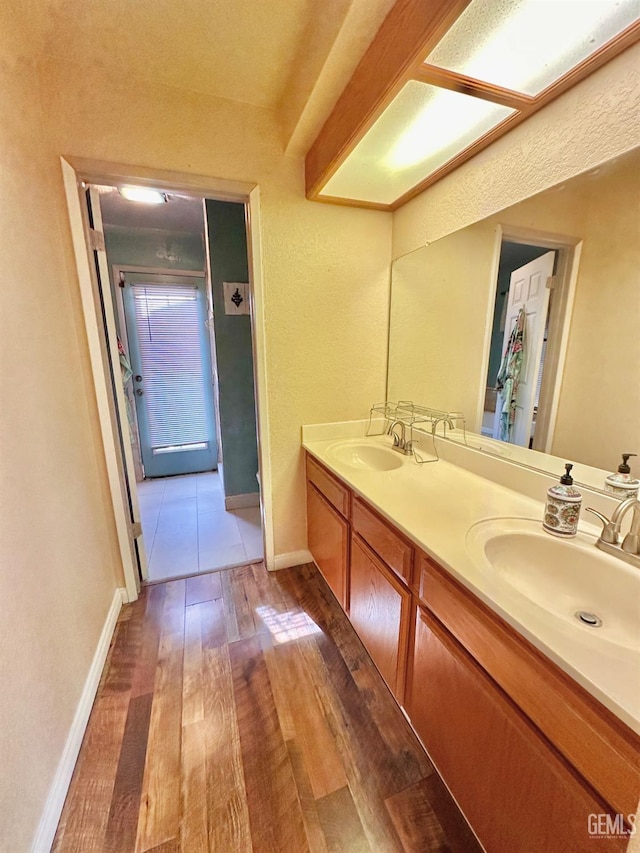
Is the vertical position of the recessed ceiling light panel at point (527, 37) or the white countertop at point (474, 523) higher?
the recessed ceiling light panel at point (527, 37)

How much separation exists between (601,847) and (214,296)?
121 inches

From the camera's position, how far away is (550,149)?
1116 millimetres

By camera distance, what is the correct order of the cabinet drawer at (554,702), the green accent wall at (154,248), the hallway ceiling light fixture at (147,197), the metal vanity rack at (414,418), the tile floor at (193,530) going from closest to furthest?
1. the cabinet drawer at (554,702)
2. the metal vanity rack at (414,418)
3. the tile floor at (193,530)
4. the hallway ceiling light fixture at (147,197)
5. the green accent wall at (154,248)

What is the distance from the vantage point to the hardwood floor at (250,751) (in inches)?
38.6

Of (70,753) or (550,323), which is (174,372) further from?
(550,323)

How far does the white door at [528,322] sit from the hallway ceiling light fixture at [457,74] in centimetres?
50

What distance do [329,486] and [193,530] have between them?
5.10 feet

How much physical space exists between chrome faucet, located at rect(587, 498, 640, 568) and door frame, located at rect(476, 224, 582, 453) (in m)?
0.38

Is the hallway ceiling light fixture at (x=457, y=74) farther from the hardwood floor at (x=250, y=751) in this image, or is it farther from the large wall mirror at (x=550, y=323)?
the hardwood floor at (x=250, y=751)

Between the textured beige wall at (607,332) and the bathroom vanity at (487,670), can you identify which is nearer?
the bathroom vanity at (487,670)

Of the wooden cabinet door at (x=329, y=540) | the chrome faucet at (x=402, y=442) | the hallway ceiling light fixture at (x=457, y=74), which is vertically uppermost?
the hallway ceiling light fixture at (x=457, y=74)

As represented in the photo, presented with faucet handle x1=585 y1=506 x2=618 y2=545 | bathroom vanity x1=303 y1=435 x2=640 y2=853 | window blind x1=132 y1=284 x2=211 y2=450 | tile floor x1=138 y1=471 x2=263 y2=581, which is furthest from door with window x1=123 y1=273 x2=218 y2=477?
faucet handle x1=585 y1=506 x2=618 y2=545

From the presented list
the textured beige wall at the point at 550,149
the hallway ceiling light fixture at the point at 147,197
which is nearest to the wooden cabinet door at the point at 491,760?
the textured beige wall at the point at 550,149

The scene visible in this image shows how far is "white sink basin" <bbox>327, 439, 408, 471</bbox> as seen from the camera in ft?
5.94
